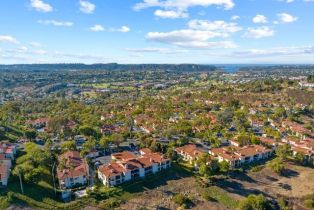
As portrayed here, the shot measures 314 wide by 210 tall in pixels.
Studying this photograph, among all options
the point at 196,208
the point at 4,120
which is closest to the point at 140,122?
the point at 4,120

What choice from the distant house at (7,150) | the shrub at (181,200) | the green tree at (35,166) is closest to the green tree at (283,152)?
the shrub at (181,200)

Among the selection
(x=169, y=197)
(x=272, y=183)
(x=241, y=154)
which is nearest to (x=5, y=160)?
(x=169, y=197)

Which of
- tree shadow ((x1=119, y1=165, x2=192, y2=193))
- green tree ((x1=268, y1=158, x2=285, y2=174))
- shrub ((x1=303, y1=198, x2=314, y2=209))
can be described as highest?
green tree ((x1=268, y1=158, x2=285, y2=174))

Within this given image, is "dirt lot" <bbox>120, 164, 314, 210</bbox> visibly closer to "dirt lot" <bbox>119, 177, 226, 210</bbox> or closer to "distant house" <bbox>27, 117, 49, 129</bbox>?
"dirt lot" <bbox>119, 177, 226, 210</bbox>

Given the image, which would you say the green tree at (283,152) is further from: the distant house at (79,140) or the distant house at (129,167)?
the distant house at (79,140)

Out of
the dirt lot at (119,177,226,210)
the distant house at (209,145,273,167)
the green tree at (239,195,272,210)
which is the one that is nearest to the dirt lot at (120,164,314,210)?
the dirt lot at (119,177,226,210)

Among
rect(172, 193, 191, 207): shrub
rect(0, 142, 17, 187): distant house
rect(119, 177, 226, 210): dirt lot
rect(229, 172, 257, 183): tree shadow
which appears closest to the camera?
rect(119, 177, 226, 210): dirt lot
